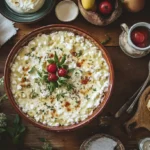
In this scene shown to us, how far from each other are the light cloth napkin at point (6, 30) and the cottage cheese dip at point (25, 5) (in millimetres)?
99

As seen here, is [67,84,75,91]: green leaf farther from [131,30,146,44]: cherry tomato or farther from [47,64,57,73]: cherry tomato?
[131,30,146,44]: cherry tomato

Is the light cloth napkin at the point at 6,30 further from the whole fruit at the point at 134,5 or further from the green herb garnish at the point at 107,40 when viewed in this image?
the whole fruit at the point at 134,5

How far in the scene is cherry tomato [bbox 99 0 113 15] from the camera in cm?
210

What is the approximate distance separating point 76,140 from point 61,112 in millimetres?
194

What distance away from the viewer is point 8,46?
86.1 inches

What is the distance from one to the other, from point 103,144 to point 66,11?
65 centimetres

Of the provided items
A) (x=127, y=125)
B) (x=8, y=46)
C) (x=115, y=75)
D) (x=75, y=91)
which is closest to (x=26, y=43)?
(x=8, y=46)

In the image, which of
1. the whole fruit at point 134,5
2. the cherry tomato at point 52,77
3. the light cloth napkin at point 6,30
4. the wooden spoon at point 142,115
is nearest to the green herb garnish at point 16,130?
the cherry tomato at point 52,77

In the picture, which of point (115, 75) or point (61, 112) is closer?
point (61, 112)

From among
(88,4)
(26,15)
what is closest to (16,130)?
(26,15)

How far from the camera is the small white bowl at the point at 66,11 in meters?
2.17

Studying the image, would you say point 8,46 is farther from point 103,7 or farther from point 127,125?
point 127,125

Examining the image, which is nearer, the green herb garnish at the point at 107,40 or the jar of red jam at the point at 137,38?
the jar of red jam at the point at 137,38

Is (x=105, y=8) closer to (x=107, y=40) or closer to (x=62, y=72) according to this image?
(x=107, y=40)
